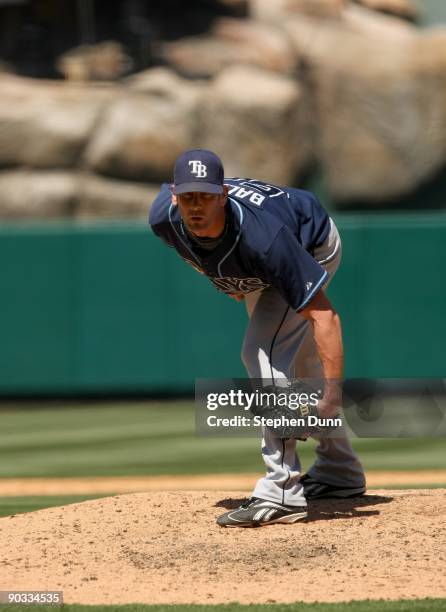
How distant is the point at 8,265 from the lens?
10.8 m

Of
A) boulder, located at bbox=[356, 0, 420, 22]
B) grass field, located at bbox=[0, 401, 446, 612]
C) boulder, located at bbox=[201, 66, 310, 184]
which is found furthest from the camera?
boulder, located at bbox=[356, 0, 420, 22]

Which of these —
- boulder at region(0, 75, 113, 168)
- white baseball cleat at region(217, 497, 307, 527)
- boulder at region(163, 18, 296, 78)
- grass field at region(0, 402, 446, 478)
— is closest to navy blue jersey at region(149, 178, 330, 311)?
white baseball cleat at region(217, 497, 307, 527)

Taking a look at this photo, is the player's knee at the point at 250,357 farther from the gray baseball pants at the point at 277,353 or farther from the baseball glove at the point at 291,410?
the baseball glove at the point at 291,410

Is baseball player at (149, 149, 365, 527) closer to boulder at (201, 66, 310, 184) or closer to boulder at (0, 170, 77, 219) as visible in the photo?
boulder at (0, 170, 77, 219)

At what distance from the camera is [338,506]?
486 cm

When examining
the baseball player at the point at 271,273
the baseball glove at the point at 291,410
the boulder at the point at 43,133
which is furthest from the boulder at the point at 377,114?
the baseball glove at the point at 291,410

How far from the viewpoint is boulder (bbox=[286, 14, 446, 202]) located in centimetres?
1548

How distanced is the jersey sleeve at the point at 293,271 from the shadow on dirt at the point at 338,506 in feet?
3.31

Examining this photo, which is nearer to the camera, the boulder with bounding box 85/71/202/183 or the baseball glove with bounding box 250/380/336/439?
the baseball glove with bounding box 250/380/336/439

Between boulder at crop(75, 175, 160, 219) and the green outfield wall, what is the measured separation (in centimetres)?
354

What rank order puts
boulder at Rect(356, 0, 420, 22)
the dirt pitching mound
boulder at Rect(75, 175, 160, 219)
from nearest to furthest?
the dirt pitching mound
boulder at Rect(75, 175, 160, 219)
boulder at Rect(356, 0, 420, 22)

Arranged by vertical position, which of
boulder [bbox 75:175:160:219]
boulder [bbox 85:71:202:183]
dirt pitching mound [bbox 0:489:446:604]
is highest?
boulder [bbox 85:71:202:183]

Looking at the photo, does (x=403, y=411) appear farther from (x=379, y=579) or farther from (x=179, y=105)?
(x=179, y=105)

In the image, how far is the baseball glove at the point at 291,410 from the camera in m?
4.18
